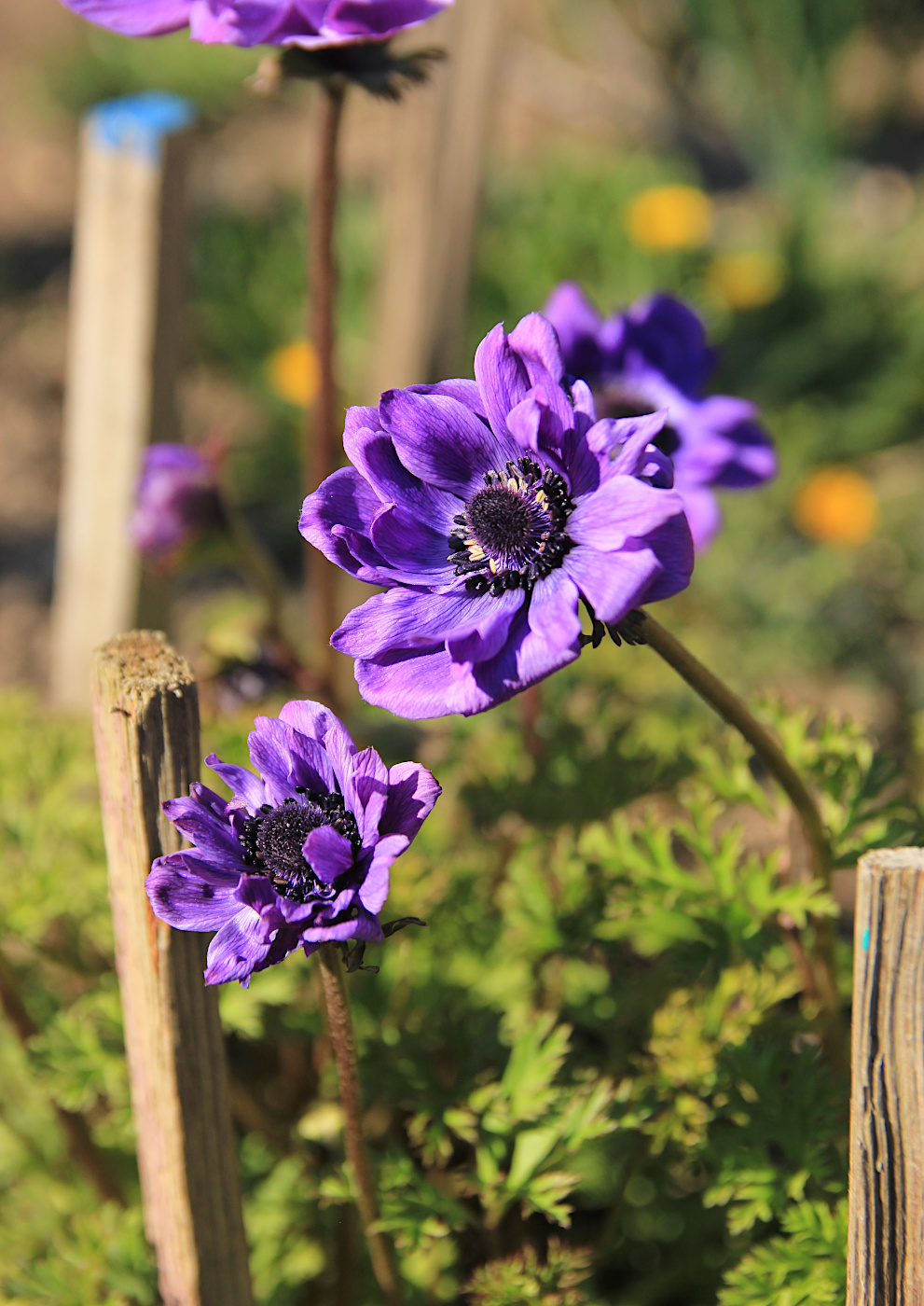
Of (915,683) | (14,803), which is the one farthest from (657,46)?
(14,803)

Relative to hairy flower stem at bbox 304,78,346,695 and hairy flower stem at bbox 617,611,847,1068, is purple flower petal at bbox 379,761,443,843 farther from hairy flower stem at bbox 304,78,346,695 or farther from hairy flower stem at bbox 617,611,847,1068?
hairy flower stem at bbox 304,78,346,695

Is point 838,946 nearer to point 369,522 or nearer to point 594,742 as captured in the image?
point 594,742

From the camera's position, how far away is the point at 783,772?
1.01 meters

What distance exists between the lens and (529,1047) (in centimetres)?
122

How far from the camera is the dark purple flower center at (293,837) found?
873mm

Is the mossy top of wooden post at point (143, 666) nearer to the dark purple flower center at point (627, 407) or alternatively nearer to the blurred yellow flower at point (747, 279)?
the dark purple flower center at point (627, 407)

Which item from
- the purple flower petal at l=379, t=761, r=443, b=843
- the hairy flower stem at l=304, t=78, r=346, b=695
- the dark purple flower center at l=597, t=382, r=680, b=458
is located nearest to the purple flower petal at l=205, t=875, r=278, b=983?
the purple flower petal at l=379, t=761, r=443, b=843

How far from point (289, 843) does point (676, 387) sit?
0.95 meters

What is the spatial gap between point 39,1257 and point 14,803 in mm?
591

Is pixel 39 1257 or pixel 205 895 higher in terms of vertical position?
pixel 205 895

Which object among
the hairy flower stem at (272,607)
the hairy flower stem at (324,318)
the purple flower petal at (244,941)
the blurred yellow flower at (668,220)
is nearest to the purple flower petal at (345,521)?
the purple flower petal at (244,941)

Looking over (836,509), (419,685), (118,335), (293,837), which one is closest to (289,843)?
(293,837)

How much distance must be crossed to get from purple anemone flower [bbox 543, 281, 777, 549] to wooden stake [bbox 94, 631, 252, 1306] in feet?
2.40

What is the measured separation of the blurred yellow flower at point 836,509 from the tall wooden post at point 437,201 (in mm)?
1342
